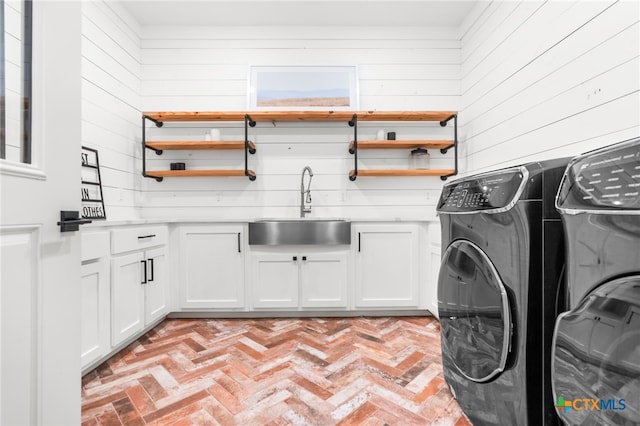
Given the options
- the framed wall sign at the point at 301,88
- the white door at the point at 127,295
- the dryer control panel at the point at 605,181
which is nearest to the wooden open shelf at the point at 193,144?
the framed wall sign at the point at 301,88

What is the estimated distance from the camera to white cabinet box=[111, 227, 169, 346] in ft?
5.95

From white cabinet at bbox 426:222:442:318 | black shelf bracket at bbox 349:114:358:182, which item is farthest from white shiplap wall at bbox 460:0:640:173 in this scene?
black shelf bracket at bbox 349:114:358:182

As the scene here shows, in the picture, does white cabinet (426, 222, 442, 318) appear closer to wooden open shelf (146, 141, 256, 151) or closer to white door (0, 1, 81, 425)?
wooden open shelf (146, 141, 256, 151)

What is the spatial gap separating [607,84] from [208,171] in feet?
8.93

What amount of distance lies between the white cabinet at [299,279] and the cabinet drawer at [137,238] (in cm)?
76

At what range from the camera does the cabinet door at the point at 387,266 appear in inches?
95.1

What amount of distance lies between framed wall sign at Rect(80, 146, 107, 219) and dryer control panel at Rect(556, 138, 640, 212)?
2640mm

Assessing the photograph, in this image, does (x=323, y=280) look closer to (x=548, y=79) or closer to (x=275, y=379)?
(x=275, y=379)

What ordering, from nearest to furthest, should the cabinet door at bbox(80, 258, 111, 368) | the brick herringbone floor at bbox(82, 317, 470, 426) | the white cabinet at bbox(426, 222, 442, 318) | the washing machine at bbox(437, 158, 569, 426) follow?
the washing machine at bbox(437, 158, 569, 426), the brick herringbone floor at bbox(82, 317, 470, 426), the cabinet door at bbox(80, 258, 111, 368), the white cabinet at bbox(426, 222, 442, 318)

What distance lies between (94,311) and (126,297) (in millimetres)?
273

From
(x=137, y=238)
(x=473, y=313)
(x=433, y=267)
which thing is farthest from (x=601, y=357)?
(x=137, y=238)

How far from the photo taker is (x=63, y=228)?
819 millimetres

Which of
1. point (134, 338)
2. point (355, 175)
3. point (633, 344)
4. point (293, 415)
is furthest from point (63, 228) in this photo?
point (355, 175)

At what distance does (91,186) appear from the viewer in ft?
7.03
